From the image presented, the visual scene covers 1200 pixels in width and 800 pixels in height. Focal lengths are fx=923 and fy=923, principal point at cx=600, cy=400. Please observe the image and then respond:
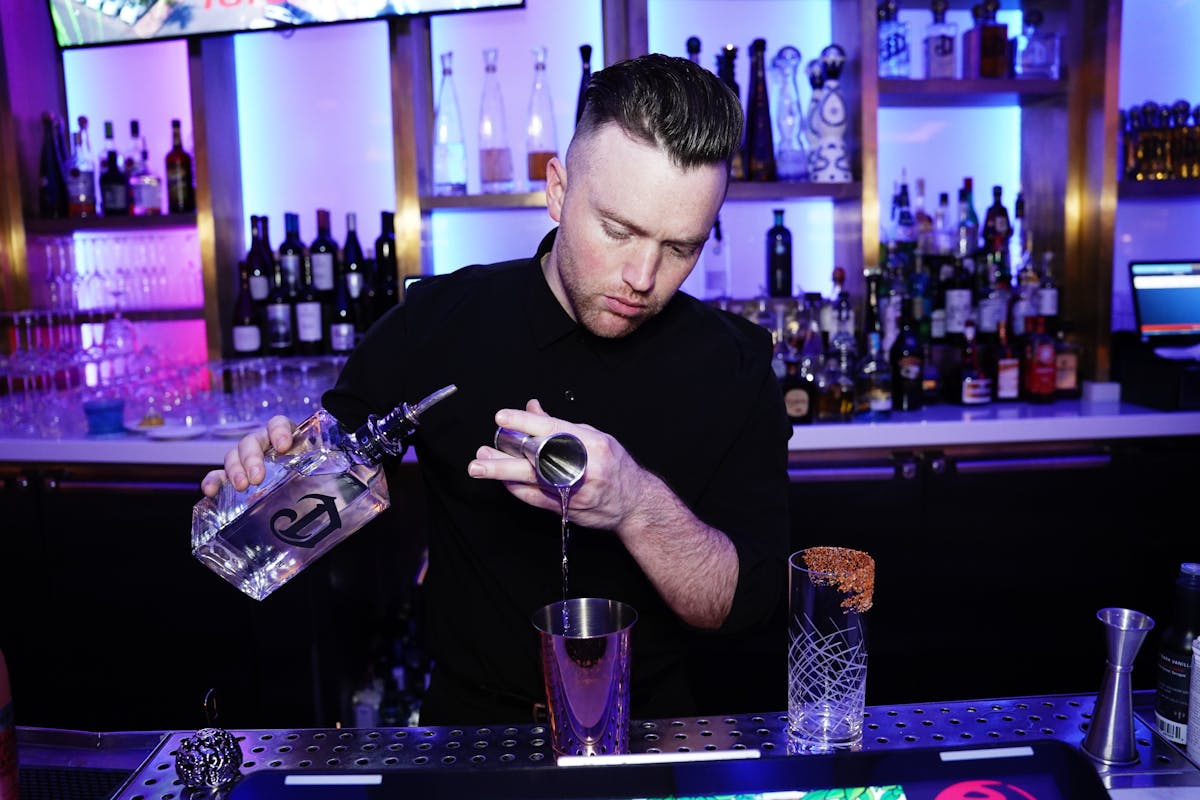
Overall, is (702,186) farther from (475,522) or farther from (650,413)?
(475,522)

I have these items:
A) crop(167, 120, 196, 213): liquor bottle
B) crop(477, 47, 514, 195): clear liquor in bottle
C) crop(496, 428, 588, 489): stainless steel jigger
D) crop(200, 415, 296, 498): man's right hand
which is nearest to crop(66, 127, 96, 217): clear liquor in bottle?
crop(167, 120, 196, 213): liquor bottle

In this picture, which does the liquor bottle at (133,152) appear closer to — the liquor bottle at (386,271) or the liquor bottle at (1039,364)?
the liquor bottle at (386,271)

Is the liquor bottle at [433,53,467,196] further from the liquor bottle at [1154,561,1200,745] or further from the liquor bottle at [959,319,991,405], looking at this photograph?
the liquor bottle at [1154,561,1200,745]

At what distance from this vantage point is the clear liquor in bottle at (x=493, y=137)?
2738mm

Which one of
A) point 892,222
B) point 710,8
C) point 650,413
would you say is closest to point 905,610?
point 892,222

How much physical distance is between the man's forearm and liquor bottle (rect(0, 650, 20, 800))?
1.88ft

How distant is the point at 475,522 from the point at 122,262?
2369mm

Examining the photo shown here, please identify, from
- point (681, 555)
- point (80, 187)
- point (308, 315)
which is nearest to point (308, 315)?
point (308, 315)

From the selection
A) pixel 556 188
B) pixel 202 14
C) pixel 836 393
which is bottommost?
pixel 836 393

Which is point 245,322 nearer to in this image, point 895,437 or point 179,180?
point 179,180

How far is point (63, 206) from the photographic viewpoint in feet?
9.74

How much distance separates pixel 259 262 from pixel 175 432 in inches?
25.4

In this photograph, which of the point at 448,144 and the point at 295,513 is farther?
the point at 448,144

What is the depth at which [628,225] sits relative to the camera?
3.63 ft
